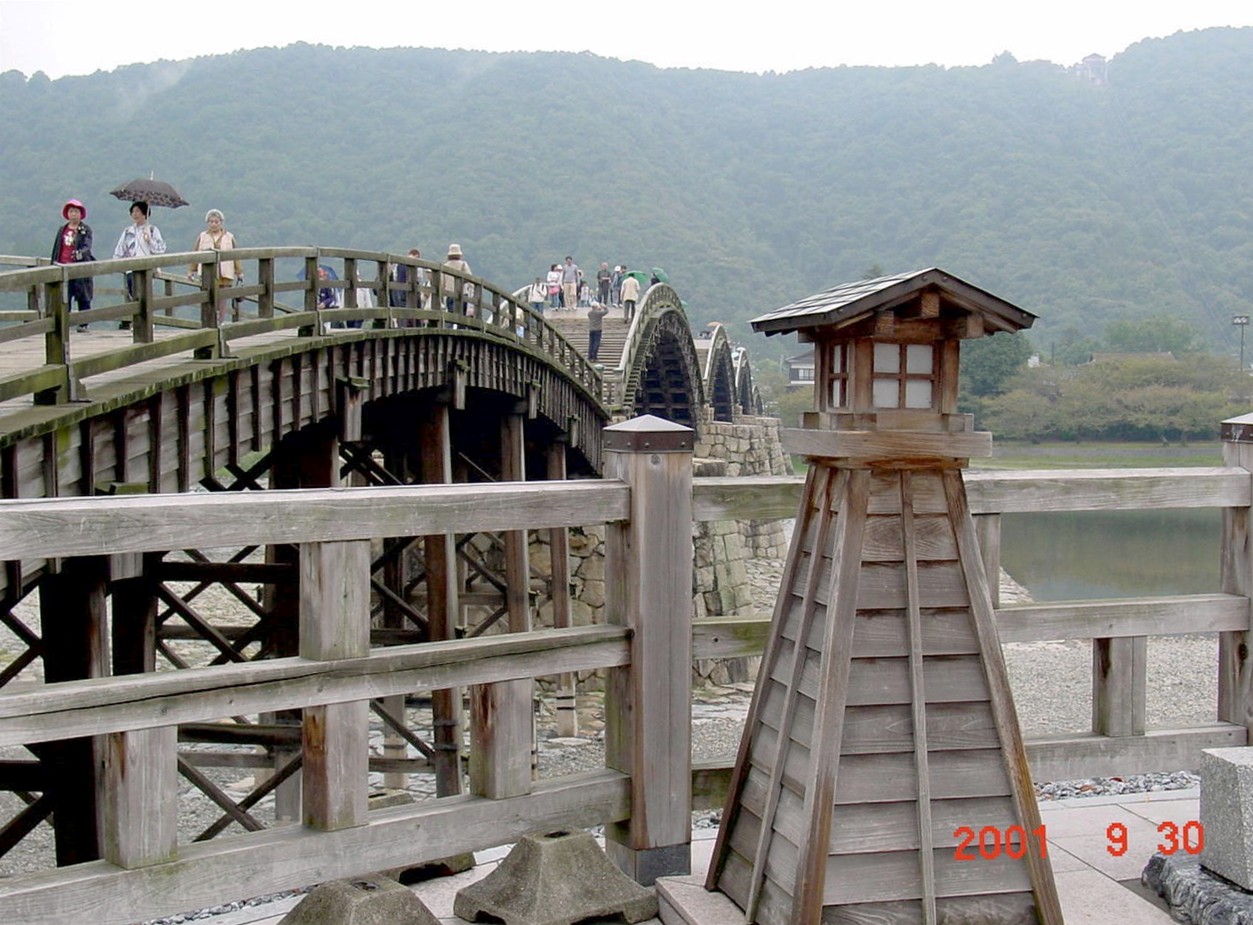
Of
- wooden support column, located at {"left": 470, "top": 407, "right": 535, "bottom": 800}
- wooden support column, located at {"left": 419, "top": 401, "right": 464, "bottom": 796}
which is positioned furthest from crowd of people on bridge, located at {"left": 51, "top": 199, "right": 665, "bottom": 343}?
wooden support column, located at {"left": 470, "top": 407, "right": 535, "bottom": 800}

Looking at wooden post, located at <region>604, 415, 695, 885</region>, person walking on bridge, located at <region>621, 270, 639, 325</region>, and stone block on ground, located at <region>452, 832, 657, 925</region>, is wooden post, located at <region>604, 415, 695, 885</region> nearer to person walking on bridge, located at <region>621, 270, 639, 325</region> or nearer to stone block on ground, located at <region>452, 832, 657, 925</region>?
stone block on ground, located at <region>452, 832, 657, 925</region>

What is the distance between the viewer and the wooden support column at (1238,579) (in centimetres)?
404

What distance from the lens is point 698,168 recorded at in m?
121

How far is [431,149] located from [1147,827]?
11432 centimetres

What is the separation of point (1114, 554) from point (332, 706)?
3793 centimetres

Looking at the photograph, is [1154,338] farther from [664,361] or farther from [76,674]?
[76,674]

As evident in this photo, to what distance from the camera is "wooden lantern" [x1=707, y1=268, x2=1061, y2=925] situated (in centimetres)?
302

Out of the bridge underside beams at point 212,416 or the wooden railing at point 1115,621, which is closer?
the wooden railing at point 1115,621

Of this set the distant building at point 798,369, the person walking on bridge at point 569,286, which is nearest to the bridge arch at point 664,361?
the person walking on bridge at point 569,286

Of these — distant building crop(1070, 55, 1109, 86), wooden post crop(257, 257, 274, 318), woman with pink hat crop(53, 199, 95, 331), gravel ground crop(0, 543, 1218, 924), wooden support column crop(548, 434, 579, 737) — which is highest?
distant building crop(1070, 55, 1109, 86)

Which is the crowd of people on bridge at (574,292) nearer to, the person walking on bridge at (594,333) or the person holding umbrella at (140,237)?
Answer: the person walking on bridge at (594,333)

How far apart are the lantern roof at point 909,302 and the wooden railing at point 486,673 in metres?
0.57

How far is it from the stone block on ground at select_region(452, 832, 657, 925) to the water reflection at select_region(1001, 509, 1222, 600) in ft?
97.3

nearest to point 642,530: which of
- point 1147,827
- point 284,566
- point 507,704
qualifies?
point 507,704
